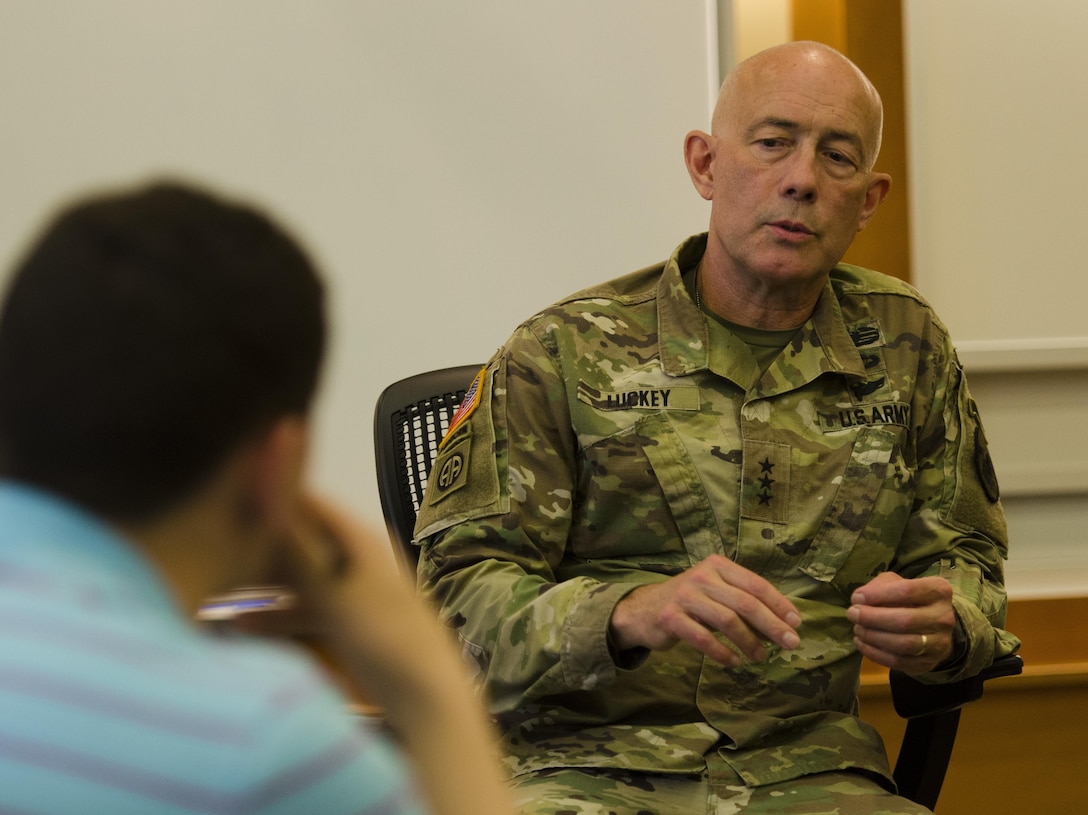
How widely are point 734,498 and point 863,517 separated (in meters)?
0.17

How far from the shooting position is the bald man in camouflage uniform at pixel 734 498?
140 centimetres

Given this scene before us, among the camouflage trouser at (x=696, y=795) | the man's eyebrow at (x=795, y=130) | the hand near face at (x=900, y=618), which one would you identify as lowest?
the camouflage trouser at (x=696, y=795)

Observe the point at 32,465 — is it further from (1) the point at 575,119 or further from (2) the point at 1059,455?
(2) the point at 1059,455

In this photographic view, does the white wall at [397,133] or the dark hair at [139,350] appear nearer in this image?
the dark hair at [139,350]

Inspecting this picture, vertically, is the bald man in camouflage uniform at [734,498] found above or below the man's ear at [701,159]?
below

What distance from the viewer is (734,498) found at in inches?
61.3

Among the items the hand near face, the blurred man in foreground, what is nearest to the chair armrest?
the hand near face

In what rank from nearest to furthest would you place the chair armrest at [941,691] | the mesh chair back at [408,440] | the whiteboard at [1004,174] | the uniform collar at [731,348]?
1. the chair armrest at [941,691]
2. the uniform collar at [731,348]
3. the mesh chair back at [408,440]
4. the whiteboard at [1004,174]

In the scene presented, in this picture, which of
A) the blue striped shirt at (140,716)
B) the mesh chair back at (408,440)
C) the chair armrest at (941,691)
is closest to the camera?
the blue striped shirt at (140,716)

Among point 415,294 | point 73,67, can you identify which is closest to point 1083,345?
point 415,294

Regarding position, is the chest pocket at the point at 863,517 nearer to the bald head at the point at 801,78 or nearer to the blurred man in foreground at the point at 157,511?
the bald head at the point at 801,78

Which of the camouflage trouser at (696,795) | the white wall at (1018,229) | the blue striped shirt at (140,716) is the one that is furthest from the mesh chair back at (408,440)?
the blue striped shirt at (140,716)

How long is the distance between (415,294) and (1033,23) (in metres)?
1.32

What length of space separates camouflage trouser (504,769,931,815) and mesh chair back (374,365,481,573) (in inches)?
17.7
